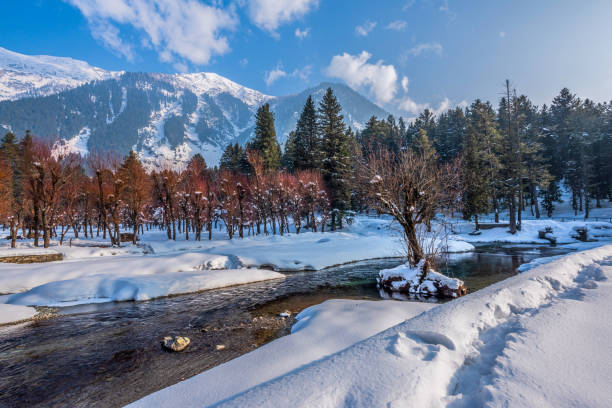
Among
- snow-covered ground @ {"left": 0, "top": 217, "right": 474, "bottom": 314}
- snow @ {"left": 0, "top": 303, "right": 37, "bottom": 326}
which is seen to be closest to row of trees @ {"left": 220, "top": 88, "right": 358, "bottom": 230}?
snow-covered ground @ {"left": 0, "top": 217, "right": 474, "bottom": 314}

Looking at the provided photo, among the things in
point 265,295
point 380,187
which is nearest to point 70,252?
point 265,295

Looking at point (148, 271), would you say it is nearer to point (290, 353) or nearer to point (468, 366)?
point (290, 353)

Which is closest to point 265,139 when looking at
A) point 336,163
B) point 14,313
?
point 336,163

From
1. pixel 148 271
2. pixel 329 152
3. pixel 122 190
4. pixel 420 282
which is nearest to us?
pixel 420 282

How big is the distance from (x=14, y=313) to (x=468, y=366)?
1404 cm

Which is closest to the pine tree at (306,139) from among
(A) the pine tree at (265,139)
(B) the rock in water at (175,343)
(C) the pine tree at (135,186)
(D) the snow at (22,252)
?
(A) the pine tree at (265,139)

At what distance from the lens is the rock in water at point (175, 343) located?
677 cm

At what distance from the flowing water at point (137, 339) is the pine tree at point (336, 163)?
2285cm

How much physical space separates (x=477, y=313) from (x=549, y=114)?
70.0 metres

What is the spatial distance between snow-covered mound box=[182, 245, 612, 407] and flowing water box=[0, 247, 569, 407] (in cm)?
261

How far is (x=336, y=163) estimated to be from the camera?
120 ft

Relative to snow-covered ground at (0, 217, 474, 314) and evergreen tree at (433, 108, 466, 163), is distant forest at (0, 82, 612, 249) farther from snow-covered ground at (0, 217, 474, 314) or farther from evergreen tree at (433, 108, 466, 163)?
evergreen tree at (433, 108, 466, 163)

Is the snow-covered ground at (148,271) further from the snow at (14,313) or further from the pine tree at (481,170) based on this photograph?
the pine tree at (481,170)

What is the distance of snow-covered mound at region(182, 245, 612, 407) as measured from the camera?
2252 millimetres
